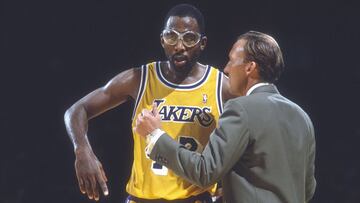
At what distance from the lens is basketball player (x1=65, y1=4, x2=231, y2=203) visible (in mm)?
2475

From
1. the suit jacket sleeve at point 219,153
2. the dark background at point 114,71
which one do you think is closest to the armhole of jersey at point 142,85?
the suit jacket sleeve at point 219,153

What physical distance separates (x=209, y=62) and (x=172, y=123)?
164 centimetres

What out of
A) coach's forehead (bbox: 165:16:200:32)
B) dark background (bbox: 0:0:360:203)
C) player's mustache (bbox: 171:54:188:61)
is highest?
coach's forehead (bbox: 165:16:200:32)

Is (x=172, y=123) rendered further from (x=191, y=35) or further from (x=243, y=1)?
(x=243, y=1)

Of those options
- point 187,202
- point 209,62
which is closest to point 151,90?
point 187,202

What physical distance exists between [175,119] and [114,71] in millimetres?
1633

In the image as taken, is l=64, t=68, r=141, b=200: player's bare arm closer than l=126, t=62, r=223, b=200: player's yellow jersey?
Yes

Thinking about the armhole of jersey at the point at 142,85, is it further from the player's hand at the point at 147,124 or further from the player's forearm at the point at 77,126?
the player's hand at the point at 147,124

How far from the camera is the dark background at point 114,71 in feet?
13.2

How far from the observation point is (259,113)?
75.0 inches

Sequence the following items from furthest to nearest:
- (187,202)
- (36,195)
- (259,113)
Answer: (36,195) < (187,202) < (259,113)

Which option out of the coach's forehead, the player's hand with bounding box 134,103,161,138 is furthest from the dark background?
the player's hand with bounding box 134,103,161,138

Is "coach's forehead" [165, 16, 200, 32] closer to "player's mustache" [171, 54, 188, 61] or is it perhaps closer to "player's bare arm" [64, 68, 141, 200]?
"player's mustache" [171, 54, 188, 61]

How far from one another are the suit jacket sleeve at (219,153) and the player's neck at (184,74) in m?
0.66
